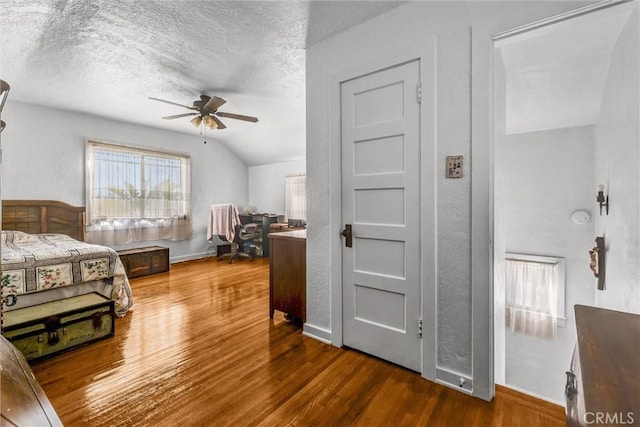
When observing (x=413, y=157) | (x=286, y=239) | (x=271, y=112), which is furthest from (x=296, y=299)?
(x=271, y=112)

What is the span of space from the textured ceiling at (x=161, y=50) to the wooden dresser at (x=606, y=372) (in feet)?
6.79

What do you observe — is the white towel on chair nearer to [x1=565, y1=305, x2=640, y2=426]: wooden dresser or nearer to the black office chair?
the black office chair

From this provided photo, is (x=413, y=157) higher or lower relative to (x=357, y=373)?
higher

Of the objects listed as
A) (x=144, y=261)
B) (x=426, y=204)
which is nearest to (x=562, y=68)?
(x=426, y=204)

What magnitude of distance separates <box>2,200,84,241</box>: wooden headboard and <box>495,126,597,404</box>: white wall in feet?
19.6

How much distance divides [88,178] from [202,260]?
231cm

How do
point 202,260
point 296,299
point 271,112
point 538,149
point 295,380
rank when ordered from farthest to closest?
point 202,260, point 271,112, point 538,149, point 296,299, point 295,380

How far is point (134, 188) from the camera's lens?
5102 millimetres

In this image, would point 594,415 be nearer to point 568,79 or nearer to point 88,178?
point 568,79

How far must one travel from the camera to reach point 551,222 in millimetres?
4152

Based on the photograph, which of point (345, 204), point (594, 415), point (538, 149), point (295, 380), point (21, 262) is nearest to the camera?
point (594, 415)

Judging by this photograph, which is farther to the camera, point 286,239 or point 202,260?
point 202,260

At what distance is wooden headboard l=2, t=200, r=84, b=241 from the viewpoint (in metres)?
3.83

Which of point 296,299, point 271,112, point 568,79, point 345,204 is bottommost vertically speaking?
point 296,299
